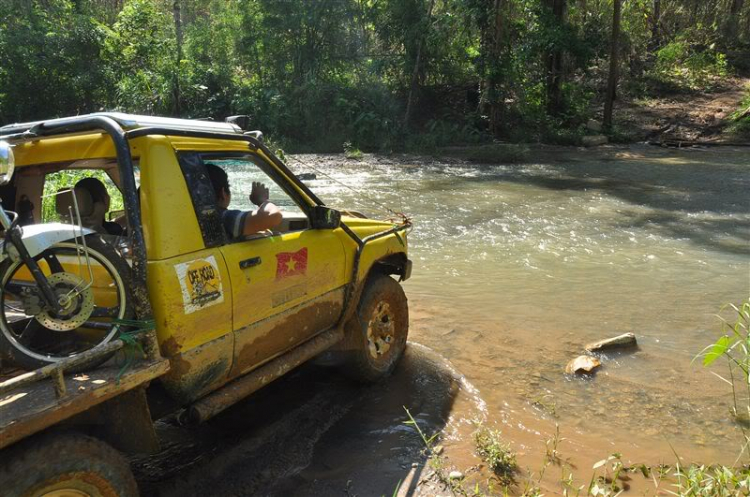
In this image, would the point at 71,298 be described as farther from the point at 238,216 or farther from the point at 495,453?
the point at 495,453

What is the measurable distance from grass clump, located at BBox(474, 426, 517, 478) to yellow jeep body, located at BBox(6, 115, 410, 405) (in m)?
1.32

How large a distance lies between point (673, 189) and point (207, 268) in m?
13.5

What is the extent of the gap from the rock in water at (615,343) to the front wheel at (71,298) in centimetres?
424

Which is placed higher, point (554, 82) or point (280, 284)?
point (554, 82)

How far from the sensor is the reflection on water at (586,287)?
14.3 ft

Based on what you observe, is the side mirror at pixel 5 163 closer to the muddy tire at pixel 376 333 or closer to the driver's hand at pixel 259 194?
the driver's hand at pixel 259 194

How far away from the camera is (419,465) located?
3.59 meters

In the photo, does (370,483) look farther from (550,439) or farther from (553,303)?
(553,303)

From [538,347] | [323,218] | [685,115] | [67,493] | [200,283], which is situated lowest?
[538,347]

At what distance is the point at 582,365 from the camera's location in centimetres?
498

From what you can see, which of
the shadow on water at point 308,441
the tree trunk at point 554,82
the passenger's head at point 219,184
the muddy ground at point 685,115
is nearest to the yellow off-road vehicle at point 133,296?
the passenger's head at point 219,184

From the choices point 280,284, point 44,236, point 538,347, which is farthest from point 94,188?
point 538,347

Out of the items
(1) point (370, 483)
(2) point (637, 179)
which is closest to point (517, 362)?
(1) point (370, 483)

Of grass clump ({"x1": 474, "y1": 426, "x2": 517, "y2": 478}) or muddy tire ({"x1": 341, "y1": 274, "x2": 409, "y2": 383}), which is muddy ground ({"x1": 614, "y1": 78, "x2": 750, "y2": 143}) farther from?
grass clump ({"x1": 474, "y1": 426, "x2": 517, "y2": 478})
